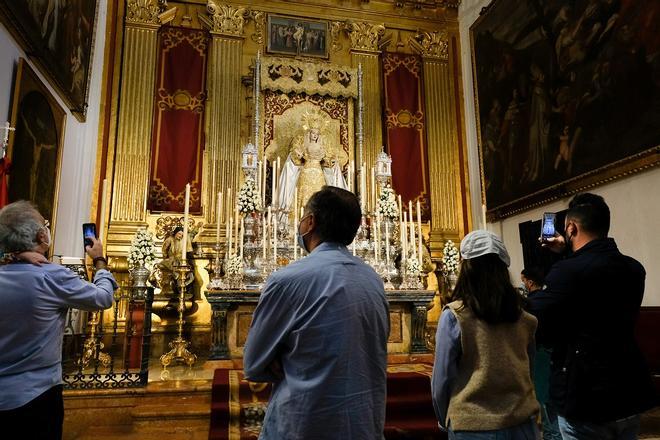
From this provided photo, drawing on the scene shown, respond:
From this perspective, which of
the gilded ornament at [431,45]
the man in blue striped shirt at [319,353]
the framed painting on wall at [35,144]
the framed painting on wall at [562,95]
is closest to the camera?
the man in blue striped shirt at [319,353]

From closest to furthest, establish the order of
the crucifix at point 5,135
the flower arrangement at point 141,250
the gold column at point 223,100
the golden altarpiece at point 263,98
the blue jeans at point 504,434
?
the blue jeans at point 504,434
the crucifix at point 5,135
the flower arrangement at point 141,250
the golden altarpiece at point 263,98
the gold column at point 223,100

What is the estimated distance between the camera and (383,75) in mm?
9438

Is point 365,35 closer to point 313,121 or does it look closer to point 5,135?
point 313,121

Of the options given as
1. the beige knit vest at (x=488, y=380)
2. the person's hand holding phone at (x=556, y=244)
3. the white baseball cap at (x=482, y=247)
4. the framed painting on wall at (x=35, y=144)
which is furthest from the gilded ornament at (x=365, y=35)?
the beige knit vest at (x=488, y=380)

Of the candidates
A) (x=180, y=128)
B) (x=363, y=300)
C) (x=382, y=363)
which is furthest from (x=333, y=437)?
(x=180, y=128)

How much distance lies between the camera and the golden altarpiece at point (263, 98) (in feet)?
26.0

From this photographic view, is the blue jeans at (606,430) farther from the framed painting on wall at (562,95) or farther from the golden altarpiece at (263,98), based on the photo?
the golden altarpiece at (263,98)

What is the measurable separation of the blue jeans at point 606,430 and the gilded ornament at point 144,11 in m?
8.97

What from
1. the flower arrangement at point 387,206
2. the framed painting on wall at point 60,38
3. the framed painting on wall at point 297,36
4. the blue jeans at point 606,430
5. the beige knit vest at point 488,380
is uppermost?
the framed painting on wall at point 297,36

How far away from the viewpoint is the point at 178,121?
8.38m

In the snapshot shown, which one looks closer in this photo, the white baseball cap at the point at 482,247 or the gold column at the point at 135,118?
the white baseball cap at the point at 482,247

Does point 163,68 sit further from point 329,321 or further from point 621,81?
point 329,321

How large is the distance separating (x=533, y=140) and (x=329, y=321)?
22.9 ft

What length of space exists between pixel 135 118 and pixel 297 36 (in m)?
3.40
